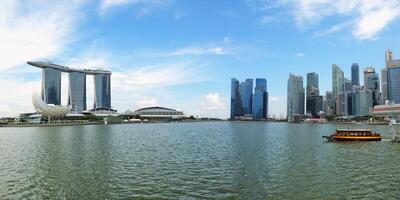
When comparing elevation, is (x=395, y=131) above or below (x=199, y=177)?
above

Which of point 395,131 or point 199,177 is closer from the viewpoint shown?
point 199,177

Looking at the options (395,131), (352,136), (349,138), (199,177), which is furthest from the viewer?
(352,136)

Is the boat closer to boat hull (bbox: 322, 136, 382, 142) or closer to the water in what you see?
boat hull (bbox: 322, 136, 382, 142)

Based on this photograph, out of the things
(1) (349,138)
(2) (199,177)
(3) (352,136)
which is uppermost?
(3) (352,136)

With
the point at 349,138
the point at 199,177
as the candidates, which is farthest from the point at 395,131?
the point at 199,177

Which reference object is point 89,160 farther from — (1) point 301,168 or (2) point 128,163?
(1) point 301,168

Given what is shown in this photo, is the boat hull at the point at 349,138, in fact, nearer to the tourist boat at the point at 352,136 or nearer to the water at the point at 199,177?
the tourist boat at the point at 352,136

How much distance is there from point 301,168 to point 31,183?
2885 cm

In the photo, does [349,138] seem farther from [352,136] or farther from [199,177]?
[199,177]

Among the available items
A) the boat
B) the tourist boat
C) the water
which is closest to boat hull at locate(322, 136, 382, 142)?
the tourist boat

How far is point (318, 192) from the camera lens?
30.6 meters

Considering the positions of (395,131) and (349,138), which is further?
(349,138)

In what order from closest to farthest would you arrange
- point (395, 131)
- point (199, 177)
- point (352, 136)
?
point (199, 177), point (395, 131), point (352, 136)

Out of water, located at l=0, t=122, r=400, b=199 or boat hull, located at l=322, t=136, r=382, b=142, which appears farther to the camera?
boat hull, located at l=322, t=136, r=382, b=142
